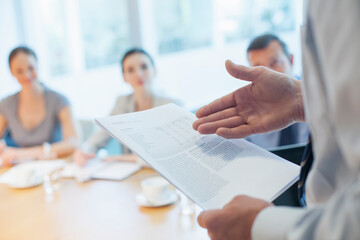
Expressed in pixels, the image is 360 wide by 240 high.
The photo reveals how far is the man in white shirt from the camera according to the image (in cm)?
59

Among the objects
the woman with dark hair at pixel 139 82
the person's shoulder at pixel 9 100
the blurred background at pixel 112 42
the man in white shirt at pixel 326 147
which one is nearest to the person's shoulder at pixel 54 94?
the person's shoulder at pixel 9 100

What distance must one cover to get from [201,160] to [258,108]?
26 cm

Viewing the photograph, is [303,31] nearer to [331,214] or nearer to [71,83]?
[331,214]

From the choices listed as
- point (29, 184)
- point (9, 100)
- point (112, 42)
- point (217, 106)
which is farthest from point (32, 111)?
point (217, 106)

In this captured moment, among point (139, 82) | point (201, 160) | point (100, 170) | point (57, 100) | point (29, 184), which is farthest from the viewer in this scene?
point (57, 100)

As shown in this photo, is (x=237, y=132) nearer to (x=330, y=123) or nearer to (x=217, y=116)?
(x=217, y=116)

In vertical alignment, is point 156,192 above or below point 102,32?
below

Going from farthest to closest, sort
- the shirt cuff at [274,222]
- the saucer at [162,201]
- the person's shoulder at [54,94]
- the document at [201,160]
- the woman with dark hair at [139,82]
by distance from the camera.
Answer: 1. the person's shoulder at [54,94]
2. the woman with dark hair at [139,82]
3. the saucer at [162,201]
4. the document at [201,160]
5. the shirt cuff at [274,222]

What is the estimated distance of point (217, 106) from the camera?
1205 mm

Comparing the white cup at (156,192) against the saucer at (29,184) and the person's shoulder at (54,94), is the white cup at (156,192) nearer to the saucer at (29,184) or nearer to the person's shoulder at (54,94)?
Answer: the saucer at (29,184)

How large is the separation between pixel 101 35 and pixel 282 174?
174 inches

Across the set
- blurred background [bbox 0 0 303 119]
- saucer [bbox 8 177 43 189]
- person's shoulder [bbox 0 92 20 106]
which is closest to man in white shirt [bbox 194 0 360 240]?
saucer [bbox 8 177 43 189]

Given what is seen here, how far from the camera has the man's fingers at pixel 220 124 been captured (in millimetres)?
1127

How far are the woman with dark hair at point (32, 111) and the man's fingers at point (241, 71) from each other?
2087 mm
